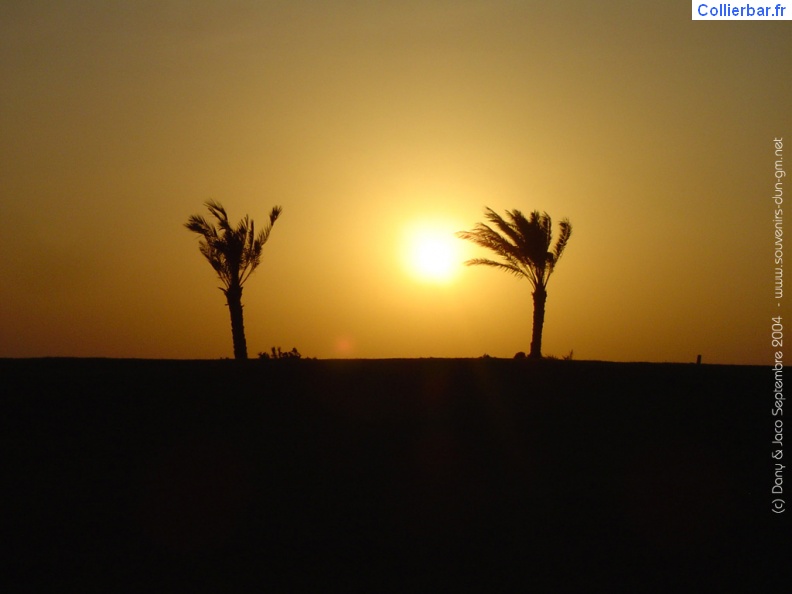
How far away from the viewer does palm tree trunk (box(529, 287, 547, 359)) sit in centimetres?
2470

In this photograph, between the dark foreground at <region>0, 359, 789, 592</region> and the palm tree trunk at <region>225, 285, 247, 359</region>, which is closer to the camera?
the dark foreground at <region>0, 359, 789, 592</region>

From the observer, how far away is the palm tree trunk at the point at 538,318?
24.7m

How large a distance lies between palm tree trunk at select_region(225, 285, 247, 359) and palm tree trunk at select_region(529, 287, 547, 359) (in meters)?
8.78

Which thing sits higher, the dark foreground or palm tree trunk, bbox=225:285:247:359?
palm tree trunk, bbox=225:285:247:359

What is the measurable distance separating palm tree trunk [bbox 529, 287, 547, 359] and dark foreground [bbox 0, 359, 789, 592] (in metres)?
9.78

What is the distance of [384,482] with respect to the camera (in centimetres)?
998

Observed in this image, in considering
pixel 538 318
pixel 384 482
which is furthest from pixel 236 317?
pixel 384 482

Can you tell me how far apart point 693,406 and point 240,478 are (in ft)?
24.1

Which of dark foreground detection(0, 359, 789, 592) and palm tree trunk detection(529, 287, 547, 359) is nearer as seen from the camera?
dark foreground detection(0, 359, 789, 592)

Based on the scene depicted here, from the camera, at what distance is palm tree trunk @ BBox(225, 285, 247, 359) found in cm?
2439

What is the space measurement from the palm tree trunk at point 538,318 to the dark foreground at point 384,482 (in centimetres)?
978

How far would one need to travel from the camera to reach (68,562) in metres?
7.93

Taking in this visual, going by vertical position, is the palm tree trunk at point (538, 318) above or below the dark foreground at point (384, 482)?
above

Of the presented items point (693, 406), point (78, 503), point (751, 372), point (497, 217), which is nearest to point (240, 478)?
point (78, 503)
